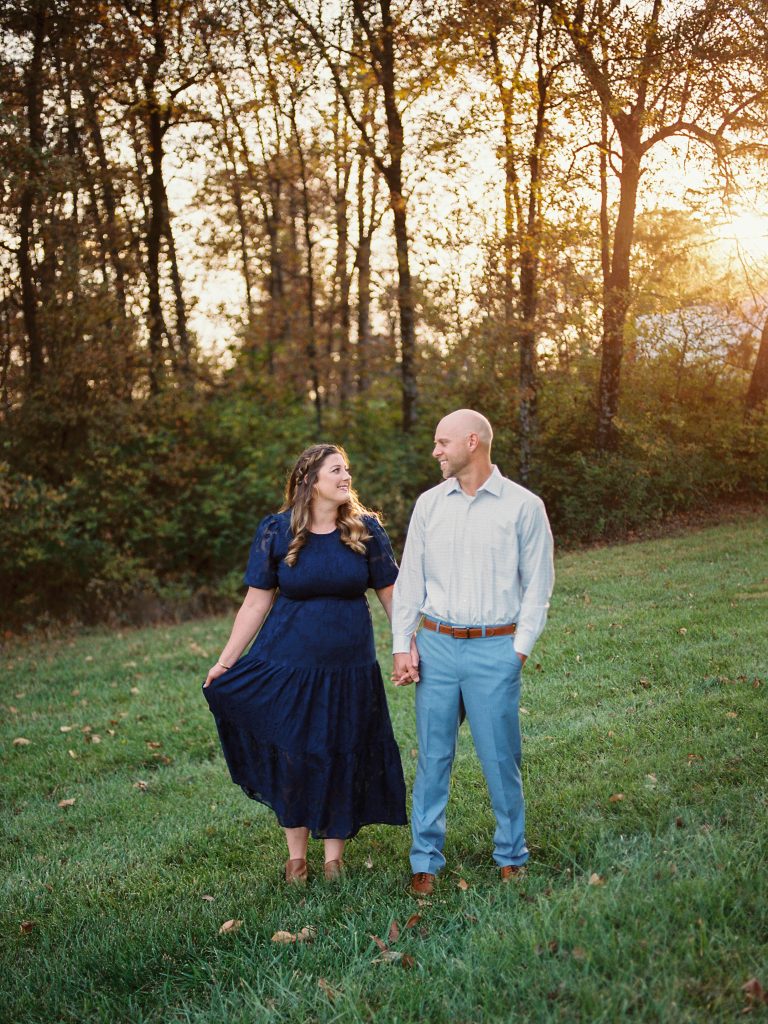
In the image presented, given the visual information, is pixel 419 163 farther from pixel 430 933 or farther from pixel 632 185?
pixel 430 933

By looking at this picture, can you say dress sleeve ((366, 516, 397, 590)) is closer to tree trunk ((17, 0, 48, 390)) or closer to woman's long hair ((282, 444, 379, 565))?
woman's long hair ((282, 444, 379, 565))

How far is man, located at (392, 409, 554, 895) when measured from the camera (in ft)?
14.3

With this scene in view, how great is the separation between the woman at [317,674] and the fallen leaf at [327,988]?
1.16 meters

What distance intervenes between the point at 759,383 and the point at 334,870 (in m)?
16.7

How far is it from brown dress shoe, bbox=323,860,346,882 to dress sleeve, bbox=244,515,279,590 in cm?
138

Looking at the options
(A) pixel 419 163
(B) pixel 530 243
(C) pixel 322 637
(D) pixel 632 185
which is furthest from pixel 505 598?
(A) pixel 419 163

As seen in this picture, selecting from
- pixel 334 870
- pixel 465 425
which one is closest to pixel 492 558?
pixel 465 425

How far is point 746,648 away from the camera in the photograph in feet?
27.3

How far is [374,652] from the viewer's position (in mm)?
4879

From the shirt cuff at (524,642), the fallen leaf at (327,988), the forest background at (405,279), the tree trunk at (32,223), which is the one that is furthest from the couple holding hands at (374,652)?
the tree trunk at (32,223)

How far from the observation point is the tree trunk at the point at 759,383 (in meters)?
19.0

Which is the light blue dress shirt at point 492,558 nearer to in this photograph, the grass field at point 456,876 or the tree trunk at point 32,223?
the grass field at point 456,876

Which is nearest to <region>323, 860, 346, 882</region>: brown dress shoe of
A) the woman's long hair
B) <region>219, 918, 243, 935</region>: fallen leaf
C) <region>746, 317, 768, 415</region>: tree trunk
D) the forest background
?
<region>219, 918, 243, 935</region>: fallen leaf

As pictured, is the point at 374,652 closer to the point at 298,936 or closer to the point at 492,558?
the point at 492,558
